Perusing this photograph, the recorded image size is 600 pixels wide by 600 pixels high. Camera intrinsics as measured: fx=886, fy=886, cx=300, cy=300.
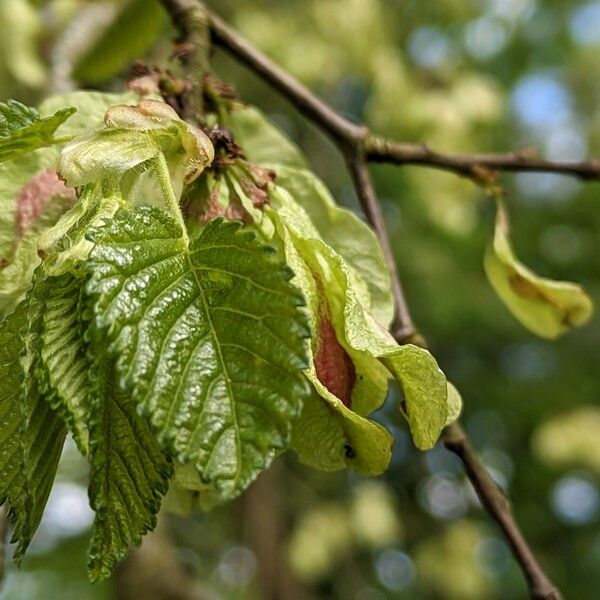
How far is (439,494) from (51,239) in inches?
160

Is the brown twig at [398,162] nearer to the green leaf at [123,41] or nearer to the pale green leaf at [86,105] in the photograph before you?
the pale green leaf at [86,105]

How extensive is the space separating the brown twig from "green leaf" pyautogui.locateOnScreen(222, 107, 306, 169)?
45 millimetres

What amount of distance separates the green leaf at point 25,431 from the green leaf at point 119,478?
32 mm

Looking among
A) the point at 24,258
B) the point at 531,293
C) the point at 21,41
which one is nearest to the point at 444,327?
the point at 21,41

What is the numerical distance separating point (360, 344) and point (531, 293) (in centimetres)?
38

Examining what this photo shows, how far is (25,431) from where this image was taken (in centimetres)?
39

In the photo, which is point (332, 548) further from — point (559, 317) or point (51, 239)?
point (51, 239)

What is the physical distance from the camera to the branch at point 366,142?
29.3 inches

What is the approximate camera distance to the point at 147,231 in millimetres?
391

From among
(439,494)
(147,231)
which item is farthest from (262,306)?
(439,494)

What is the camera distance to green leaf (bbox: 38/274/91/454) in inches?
14.6

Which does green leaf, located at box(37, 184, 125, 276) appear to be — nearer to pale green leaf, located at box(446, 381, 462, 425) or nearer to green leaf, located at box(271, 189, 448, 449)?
green leaf, located at box(271, 189, 448, 449)

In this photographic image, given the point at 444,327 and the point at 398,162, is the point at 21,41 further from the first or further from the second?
the point at 444,327

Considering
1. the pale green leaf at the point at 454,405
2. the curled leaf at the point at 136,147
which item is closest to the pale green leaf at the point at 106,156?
the curled leaf at the point at 136,147
